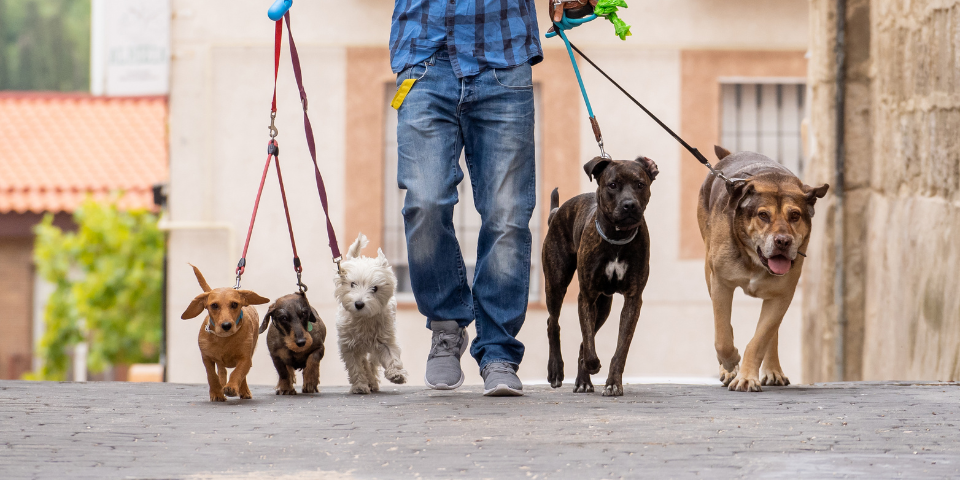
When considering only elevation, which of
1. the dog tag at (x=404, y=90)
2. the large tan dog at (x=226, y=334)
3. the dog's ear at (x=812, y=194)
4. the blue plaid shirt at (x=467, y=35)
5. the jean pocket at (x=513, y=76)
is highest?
the blue plaid shirt at (x=467, y=35)

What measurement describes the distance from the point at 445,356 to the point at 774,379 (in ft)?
5.25

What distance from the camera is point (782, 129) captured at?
464 inches

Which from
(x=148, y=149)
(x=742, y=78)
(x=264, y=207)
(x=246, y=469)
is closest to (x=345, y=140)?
(x=264, y=207)

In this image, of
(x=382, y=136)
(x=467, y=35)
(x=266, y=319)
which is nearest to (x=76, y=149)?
(x=382, y=136)

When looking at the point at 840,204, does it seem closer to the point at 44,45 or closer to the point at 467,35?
the point at 467,35

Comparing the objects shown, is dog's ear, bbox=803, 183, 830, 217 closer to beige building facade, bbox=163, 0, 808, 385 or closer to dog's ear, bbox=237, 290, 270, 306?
dog's ear, bbox=237, 290, 270, 306

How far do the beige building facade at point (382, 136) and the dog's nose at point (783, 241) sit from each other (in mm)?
6971

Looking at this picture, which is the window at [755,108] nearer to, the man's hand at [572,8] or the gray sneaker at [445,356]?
the man's hand at [572,8]

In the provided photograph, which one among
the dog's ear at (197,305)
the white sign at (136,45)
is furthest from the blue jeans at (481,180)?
the white sign at (136,45)

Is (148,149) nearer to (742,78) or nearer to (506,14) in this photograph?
(742,78)

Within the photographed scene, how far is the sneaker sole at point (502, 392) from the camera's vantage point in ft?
14.5

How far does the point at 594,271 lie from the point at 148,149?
1364cm

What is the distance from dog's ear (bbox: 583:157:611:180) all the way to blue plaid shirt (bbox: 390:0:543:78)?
0.51m

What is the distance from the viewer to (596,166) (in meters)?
4.59
